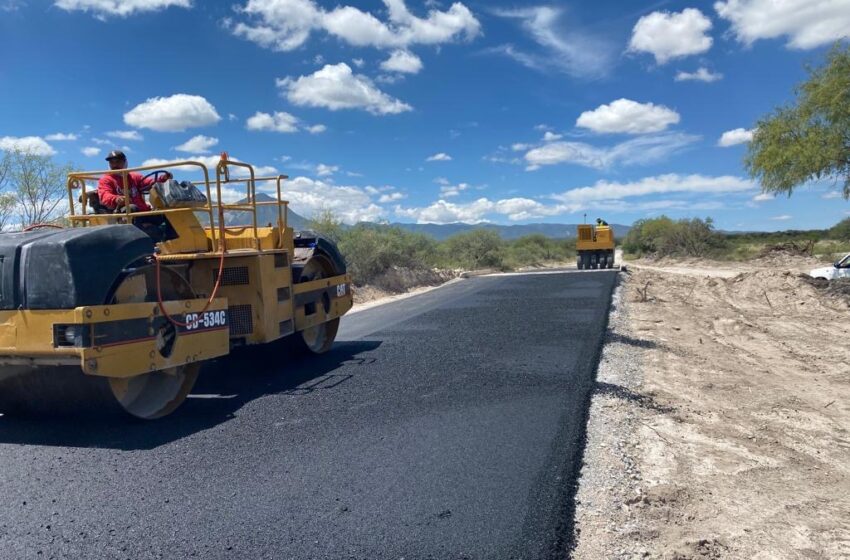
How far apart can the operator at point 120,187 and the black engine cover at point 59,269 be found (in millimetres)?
1440

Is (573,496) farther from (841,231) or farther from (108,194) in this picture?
(841,231)

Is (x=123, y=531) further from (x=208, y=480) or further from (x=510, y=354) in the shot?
(x=510, y=354)

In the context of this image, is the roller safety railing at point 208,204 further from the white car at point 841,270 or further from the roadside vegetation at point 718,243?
the roadside vegetation at point 718,243

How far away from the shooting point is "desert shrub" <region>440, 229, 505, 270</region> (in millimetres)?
43188

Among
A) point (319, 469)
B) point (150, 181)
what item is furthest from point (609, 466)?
point (150, 181)

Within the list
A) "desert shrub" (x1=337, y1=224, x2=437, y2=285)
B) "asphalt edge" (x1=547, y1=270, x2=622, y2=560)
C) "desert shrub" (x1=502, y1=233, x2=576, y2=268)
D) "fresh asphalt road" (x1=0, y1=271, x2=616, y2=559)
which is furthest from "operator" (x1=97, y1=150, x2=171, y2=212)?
"desert shrub" (x1=502, y1=233, x2=576, y2=268)

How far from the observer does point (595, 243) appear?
32.9 meters

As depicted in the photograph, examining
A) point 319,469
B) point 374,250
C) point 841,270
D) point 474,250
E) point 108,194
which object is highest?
point 108,194

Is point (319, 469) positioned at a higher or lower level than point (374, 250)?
lower

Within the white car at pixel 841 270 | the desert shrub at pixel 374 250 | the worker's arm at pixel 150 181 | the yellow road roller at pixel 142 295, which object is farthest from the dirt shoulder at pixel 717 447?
the desert shrub at pixel 374 250

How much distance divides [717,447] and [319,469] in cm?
318

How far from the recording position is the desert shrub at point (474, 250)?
142 ft

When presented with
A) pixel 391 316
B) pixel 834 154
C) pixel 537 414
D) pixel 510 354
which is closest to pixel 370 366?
pixel 510 354

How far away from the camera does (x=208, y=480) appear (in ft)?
13.8
